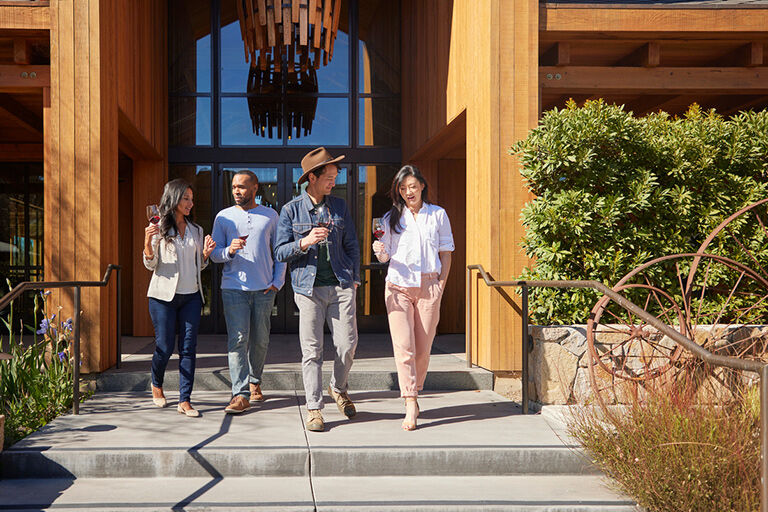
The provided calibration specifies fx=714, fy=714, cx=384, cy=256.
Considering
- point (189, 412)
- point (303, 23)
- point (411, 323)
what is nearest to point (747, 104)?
point (303, 23)

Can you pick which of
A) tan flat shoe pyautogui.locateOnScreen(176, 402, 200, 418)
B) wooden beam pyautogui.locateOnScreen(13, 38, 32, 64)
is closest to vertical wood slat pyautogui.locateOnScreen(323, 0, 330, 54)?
wooden beam pyautogui.locateOnScreen(13, 38, 32, 64)

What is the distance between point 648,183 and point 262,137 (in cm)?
571

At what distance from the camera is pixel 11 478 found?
3869mm

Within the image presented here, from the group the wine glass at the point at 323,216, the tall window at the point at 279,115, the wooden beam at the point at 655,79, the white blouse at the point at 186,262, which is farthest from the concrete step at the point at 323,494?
the tall window at the point at 279,115

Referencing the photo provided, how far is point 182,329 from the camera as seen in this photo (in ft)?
15.9

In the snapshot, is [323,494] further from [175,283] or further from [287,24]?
[287,24]

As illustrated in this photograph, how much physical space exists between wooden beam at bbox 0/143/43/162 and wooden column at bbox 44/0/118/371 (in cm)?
421

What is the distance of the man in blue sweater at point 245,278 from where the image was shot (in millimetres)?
4879

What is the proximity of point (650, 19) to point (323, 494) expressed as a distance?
16.3 feet

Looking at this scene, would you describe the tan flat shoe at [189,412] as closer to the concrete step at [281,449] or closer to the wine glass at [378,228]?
the concrete step at [281,449]

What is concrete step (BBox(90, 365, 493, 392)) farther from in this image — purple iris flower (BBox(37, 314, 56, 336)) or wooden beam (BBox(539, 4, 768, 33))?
wooden beam (BBox(539, 4, 768, 33))

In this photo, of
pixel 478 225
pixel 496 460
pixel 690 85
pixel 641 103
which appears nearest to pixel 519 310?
pixel 478 225

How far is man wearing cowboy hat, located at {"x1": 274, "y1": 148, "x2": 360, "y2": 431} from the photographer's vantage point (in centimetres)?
446

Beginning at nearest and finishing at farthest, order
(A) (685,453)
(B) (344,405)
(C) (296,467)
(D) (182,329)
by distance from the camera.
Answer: (A) (685,453), (C) (296,467), (B) (344,405), (D) (182,329)
